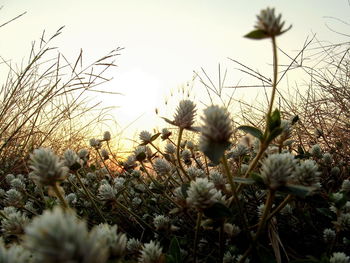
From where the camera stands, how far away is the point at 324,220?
5.22 feet

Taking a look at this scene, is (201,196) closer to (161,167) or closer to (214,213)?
(214,213)

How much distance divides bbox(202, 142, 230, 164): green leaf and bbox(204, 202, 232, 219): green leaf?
0.13 m

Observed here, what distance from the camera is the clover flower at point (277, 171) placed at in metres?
0.75

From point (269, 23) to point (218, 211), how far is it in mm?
500

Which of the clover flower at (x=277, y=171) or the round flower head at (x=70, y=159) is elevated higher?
the clover flower at (x=277, y=171)

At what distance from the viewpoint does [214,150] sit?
79cm

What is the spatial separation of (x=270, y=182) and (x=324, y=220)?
1036 mm

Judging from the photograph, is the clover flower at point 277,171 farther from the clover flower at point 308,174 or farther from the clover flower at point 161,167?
the clover flower at point 161,167

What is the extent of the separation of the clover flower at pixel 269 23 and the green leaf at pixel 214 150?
1.01ft

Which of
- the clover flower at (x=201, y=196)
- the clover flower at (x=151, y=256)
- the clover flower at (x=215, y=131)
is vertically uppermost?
the clover flower at (x=215, y=131)

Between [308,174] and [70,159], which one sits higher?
[308,174]

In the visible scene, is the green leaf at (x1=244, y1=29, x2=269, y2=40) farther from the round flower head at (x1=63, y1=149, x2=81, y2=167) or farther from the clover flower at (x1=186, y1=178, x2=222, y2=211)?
the round flower head at (x1=63, y1=149, x2=81, y2=167)

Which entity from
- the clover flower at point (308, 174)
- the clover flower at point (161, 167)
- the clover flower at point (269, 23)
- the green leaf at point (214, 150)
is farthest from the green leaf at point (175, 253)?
the clover flower at point (161, 167)

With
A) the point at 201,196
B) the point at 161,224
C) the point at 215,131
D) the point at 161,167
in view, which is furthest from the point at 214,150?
the point at 161,167
